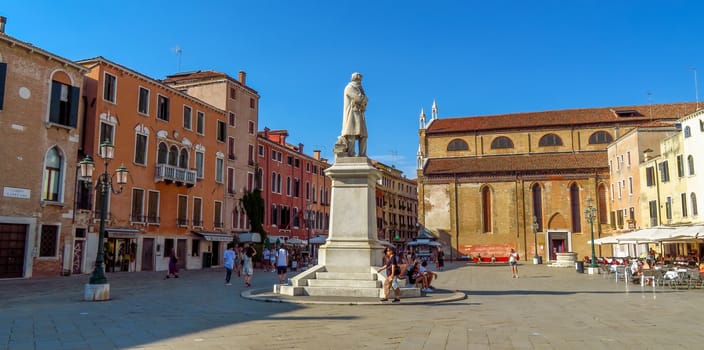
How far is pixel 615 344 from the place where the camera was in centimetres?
730

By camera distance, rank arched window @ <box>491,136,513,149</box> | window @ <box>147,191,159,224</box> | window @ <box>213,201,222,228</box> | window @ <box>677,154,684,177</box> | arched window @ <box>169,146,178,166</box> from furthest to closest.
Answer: arched window @ <box>491,136,513,149</box> < window @ <box>213,201,222,228</box> < arched window @ <box>169,146,178,166</box> < window @ <box>677,154,684,177</box> < window @ <box>147,191,159,224</box>

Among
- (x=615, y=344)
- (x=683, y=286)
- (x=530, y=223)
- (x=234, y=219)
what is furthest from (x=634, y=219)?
(x=615, y=344)

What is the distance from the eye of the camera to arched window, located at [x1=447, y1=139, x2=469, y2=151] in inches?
2190

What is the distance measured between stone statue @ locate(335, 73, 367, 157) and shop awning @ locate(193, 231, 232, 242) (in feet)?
75.8

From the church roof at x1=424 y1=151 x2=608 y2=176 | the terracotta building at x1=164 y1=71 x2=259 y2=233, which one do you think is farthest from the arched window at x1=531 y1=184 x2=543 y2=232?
the terracotta building at x1=164 y1=71 x2=259 y2=233

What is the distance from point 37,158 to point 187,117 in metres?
11.7

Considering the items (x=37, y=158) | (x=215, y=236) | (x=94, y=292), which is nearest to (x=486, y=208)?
(x=215, y=236)

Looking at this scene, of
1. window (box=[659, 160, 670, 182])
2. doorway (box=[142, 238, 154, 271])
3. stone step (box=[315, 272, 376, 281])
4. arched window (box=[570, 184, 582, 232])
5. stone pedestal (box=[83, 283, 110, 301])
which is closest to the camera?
stone step (box=[315, 272, 376, 281])

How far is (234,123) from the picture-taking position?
39.8 meters

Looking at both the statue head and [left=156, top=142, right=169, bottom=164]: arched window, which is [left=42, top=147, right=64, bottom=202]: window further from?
the statue head

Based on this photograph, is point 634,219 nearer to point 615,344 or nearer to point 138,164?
point 138,164

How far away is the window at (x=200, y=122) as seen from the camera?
3594 cm

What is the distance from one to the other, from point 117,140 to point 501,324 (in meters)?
25.7

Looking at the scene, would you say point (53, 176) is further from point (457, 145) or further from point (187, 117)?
point (457, 145)
